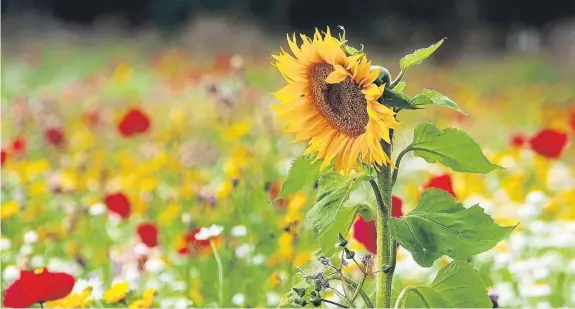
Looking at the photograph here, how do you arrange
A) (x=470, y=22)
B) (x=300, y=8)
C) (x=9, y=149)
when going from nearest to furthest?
(x=9, y=149) → (x=470, y=22) → (x=300, y=8)

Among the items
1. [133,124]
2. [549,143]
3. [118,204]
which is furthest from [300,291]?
[133,124]

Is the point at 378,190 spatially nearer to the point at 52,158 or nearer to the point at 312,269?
the point at 312,269

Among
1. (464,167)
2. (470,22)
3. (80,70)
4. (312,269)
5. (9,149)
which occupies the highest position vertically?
(470,22)

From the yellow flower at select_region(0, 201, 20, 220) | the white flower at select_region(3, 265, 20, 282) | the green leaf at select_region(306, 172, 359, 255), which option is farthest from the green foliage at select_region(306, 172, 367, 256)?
the yellow flower at select_region(0, 201, 20, 220)

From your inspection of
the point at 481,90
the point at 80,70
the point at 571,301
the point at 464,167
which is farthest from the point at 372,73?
the point at 80,70

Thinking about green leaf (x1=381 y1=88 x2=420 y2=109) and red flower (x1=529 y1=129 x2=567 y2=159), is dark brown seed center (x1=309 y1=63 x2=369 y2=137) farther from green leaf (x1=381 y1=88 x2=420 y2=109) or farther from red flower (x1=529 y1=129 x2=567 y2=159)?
red flower (x1=529 y1=129 x2=567 y2=159)

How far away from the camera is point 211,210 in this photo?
2340 millimetres

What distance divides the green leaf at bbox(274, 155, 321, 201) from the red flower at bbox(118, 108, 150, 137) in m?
1.67

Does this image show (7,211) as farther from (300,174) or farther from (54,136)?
(300,174)

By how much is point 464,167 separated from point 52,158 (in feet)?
9.29

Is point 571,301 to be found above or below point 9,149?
below

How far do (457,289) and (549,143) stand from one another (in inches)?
57.5

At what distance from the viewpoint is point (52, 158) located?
12.1ft

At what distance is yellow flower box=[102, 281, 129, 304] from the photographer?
1462 millimetres
